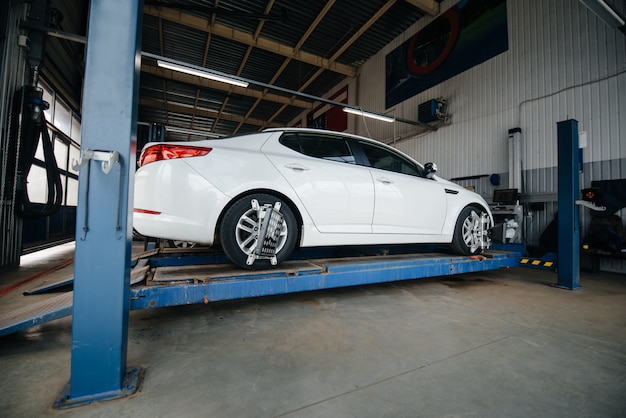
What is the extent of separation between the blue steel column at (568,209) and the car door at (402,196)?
5.53ft

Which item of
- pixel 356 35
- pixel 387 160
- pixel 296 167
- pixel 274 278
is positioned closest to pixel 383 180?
pixel 387 160

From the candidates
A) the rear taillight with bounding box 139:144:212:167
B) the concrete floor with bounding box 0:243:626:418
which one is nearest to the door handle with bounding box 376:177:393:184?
the concrete floor with bounding box 0:243:626:418

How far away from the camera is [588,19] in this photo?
5.16 m

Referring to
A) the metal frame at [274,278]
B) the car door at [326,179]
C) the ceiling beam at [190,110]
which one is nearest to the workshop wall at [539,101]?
the metal frame at [274,278]

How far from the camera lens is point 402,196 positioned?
303cm

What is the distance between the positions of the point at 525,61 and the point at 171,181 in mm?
7302

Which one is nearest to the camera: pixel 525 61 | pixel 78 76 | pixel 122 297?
pixel 122 297

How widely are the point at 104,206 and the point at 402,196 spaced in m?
2.53

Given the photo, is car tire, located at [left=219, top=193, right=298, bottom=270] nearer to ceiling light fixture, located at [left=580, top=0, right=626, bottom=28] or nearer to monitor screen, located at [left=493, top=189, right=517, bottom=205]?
ceiling light fixture, located at [left=580, top=0, right=626, bottom=28]

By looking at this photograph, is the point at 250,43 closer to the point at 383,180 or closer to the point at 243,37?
the point at 243,37

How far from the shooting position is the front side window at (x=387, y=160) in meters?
3.10

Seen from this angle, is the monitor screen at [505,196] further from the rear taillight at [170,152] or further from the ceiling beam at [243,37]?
the ceiling beam at [243,37]

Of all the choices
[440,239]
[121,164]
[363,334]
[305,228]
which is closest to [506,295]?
[440,239]

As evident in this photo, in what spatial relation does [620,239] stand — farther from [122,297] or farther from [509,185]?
[122,297]
